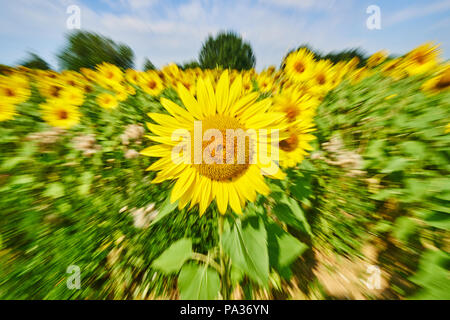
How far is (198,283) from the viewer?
862mm

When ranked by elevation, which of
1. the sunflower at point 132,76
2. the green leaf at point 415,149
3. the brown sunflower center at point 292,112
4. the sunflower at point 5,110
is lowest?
the green leaf at point 415,149

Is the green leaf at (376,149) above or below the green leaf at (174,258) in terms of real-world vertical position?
above

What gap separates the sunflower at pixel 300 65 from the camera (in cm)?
147

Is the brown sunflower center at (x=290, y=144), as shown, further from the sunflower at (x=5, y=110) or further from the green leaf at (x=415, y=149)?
the sunflower at (x=5, y=110)

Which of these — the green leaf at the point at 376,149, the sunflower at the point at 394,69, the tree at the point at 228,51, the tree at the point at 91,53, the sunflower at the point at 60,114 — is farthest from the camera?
the tree at the point at 91,53

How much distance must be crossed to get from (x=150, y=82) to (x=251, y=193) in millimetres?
2087

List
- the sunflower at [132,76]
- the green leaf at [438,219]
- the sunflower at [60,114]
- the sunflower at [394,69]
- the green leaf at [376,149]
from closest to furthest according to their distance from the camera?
1. the green leaf at [438,219]
2. the green leaf at [376,149]
3. the sunflower at [394,69]
4. the sunflower at [60,114]
5. the sunflower at [132,76]

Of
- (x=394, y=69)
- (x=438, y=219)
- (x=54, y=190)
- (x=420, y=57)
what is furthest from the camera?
(x=54, y=190)

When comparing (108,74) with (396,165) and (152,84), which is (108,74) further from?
(396,165)

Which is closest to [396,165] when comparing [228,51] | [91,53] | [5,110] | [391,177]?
[391,177]

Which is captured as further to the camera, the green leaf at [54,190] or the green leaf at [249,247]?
the green leaf at [54,190]

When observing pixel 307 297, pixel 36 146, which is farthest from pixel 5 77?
pixel 307 297

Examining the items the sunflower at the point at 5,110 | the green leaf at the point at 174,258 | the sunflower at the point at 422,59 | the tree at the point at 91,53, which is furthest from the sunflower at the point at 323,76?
the tree at the point at 91,53
